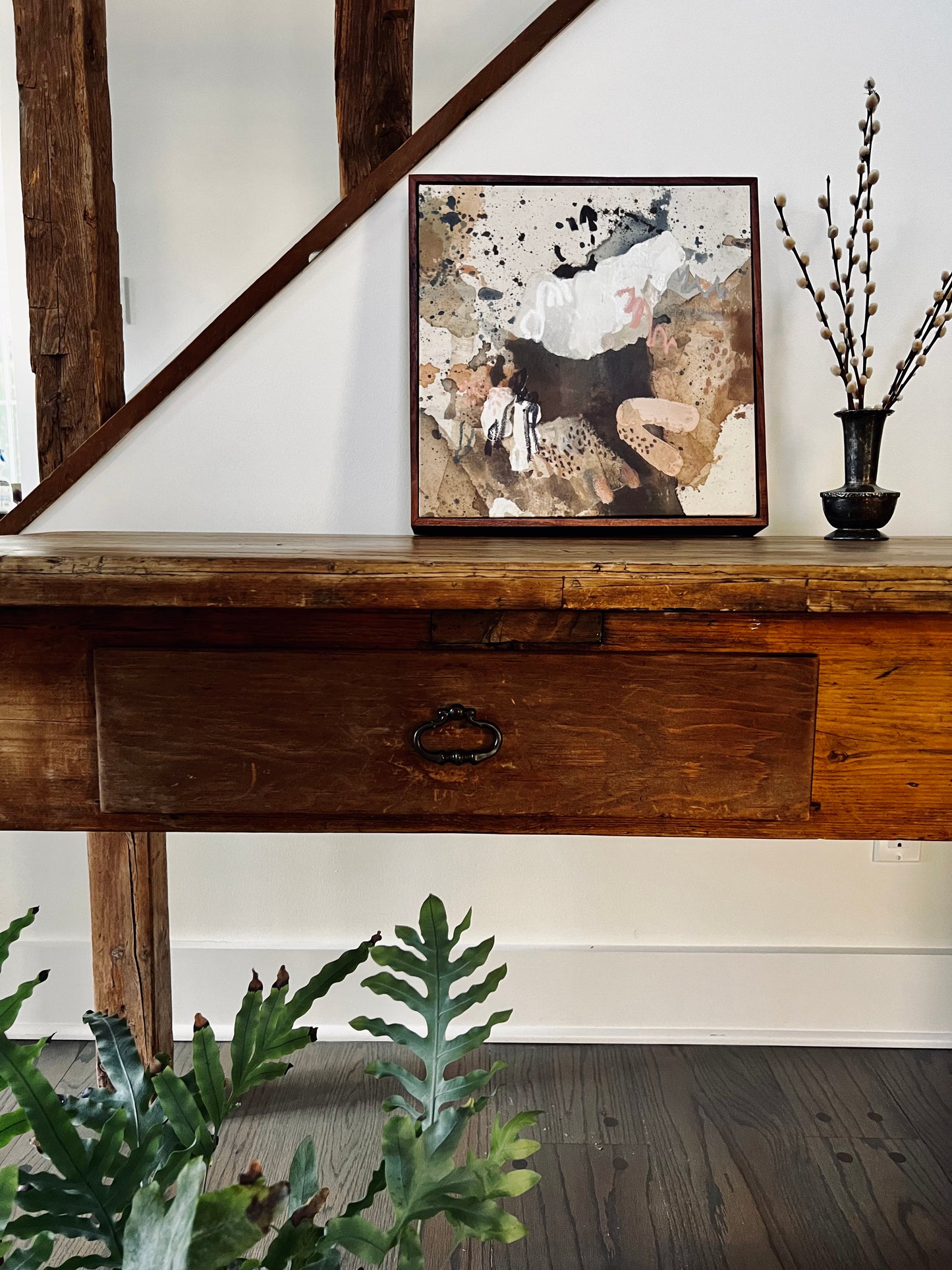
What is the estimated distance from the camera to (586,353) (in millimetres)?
1214

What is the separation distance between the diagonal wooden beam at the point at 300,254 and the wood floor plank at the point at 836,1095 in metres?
1.41

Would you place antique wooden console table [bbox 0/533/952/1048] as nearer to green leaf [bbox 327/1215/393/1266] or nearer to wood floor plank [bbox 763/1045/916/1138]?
green leaf [bbox 327/1215/393/1266]

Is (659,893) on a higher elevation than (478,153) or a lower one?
lower

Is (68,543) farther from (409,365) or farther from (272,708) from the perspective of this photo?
(409,365)

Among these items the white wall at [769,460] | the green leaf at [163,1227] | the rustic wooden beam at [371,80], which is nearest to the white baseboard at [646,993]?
the white wall at [769,460]

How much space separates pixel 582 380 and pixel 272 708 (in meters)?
0.69

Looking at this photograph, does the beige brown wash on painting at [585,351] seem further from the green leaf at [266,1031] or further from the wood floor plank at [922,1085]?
the wood floor plank at [922,1085]

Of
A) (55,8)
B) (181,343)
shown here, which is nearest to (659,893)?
(55,8)

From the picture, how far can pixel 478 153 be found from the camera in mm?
1267

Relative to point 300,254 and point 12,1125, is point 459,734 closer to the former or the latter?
point 12,1125

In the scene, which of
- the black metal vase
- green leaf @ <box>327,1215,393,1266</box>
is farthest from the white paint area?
green leaf @ <box>327,1215,393,1266</box>

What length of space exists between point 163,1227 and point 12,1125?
15 cm

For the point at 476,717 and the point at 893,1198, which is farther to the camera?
the point at 893,1198

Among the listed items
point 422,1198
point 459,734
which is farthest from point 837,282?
point 422,1198
